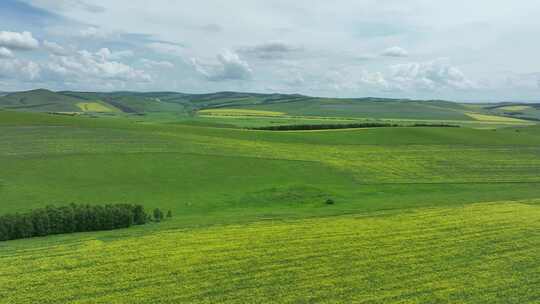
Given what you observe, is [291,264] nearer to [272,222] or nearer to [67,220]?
[272,222]

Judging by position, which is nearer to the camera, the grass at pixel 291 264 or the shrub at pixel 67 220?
the grass at pixel 291 264

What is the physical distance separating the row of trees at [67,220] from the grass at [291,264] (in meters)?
2.38

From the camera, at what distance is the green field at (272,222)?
17062 millimetres

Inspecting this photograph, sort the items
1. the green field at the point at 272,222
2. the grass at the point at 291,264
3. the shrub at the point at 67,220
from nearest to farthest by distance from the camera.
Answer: the grass at the point at 291,264, the green field at the point at 272,222, the shrub at the point at 67,220

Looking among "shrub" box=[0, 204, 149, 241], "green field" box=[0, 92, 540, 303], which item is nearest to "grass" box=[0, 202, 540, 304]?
"green field" box=[0, 92, 540, 303]

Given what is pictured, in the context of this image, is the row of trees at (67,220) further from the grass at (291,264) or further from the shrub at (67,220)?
the grass at (291,264)

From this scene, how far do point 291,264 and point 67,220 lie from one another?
17.5m

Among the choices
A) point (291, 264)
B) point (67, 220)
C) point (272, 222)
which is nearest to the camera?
point (291, 264)

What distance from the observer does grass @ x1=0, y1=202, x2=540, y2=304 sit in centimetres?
1633

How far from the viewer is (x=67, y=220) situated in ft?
90.4

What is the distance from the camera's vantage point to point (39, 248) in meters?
22.4

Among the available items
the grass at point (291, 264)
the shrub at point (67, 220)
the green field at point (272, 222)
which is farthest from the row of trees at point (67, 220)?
the grass at point (291, 264)

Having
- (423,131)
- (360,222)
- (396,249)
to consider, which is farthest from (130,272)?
(423,131)

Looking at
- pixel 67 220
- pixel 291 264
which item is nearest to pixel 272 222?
pixel 291 264
